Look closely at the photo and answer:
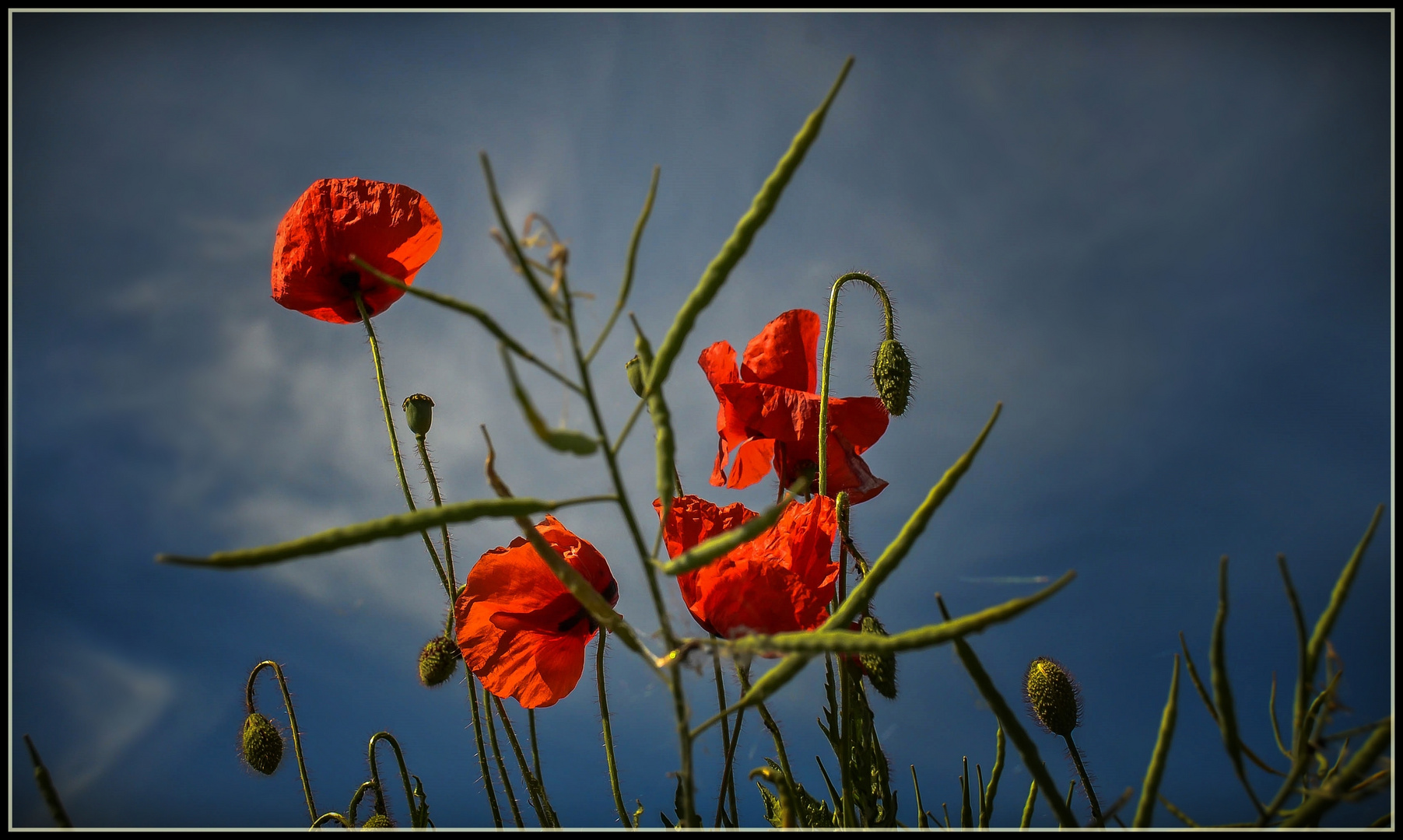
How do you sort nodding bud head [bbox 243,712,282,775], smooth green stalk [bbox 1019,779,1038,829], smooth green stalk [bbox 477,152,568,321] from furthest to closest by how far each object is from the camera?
nodding bud head [bbox 243,712,282,775], smooth green stalk [bbox 1019,779,1038,829], smooth green stalk [bbox 477,152,568,321]

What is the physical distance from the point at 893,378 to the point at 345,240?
0.83 meters

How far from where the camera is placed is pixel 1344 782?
465 millimetres

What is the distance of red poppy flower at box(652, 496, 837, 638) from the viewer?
0.83 metres

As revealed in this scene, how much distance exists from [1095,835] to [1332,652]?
20cm

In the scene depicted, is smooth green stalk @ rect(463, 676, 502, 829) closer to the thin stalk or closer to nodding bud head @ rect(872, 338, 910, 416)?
the thin stalk

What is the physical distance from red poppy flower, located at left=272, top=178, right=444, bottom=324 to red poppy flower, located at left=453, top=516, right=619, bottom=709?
455 millimetres

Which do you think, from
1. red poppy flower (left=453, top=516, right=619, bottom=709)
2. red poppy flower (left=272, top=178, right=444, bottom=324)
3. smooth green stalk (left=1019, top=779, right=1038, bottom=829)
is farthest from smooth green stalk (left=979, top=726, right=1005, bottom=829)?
red poppy flower (left=272, top=178, right=444, bottom=324)

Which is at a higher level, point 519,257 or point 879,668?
point 519,257

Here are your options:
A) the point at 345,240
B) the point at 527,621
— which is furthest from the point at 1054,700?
the point at 345,240

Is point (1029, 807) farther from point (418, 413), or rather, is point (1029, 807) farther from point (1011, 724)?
point (418, 413)

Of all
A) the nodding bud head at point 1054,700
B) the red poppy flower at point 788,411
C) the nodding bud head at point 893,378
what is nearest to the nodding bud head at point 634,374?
the red poppy flower at point 788,411

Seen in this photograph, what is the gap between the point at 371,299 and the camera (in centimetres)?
127

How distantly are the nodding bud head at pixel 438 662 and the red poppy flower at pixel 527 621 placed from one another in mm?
248

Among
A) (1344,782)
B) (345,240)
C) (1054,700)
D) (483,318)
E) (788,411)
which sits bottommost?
(1054,700)
